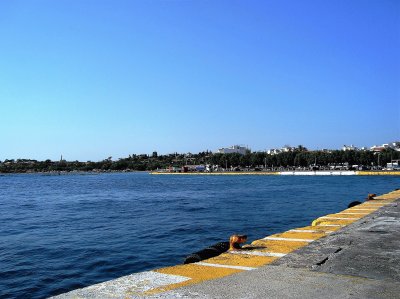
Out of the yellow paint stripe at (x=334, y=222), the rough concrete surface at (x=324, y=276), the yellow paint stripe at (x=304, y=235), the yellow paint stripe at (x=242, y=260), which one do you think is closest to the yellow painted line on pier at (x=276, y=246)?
the rough concrete surface at (x=324, y=276)

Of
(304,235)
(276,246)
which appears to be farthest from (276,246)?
(304,235)

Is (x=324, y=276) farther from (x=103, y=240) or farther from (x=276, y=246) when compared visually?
(x=103, y=240)

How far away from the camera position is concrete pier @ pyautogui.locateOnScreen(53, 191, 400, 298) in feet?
19.2

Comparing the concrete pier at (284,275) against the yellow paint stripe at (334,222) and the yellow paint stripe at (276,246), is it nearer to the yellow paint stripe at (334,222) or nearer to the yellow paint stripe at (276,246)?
the yellow paint stripe at (276,246)

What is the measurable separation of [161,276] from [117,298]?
1380 millimetres

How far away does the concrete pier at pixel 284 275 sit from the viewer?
19.2ft

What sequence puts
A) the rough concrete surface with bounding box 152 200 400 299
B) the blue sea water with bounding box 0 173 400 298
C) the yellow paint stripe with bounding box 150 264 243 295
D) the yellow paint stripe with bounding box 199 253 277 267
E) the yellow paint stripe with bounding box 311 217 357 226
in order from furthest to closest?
1. the yellow paint stripe with bounding box 311 217 357 226
2. the blue sea water with bounding box 0 173 400 298
3. the yellow paint stripe with bounding box 199 253 277 267
4. the yellow paint stripe with bounding box 150 264 243 295
5. the rough concrete surface with bounding box 152 200 400 299

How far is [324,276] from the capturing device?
6691mm

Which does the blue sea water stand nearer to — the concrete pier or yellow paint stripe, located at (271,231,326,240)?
yellow paint stripe, located at (271,231,326,240)

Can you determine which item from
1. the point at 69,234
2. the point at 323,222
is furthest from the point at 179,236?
the point at 323,222

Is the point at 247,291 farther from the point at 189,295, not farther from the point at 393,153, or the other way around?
the point at 393,153

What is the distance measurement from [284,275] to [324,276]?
2.18 ft

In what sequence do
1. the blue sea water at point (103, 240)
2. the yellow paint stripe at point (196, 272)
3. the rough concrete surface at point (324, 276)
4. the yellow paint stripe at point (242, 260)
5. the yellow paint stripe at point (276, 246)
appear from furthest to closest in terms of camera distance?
the blue sea water at point (103, 240)
the yellow paint stripe at point (276, 246)
the yellow paint stripe at point (242, 260)
the yellow paint stripe at point (196, 272)
the rough concrete surface at point (324, 276)

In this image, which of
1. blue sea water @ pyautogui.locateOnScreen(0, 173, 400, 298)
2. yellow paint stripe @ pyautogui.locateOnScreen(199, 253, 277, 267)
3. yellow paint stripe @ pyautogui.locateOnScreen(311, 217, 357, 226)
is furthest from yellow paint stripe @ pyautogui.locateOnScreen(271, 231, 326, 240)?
blue sea water @ pyautogui.locateOnScreen(0, 173, 400, 298)
